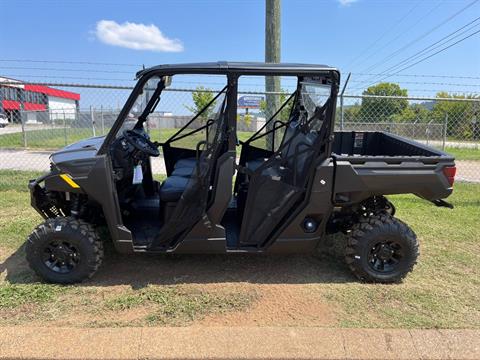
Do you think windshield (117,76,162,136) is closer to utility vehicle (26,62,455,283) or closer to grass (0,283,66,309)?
utility vehicle (26,62,455,283)

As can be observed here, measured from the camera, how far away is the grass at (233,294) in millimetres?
2916

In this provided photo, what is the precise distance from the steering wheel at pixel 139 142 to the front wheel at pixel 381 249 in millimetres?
2006

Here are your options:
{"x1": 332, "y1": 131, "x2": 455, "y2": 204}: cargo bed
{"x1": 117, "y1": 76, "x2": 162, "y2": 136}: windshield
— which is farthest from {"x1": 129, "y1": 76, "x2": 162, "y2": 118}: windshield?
{"x1": 332, "y1": 131, "x2": 455, "y2": 204}: cargo bed

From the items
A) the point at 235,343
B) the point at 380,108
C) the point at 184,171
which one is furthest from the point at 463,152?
the point at 235,343

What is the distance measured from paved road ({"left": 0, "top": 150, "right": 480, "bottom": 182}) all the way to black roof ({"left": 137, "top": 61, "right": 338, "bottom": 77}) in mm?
4811

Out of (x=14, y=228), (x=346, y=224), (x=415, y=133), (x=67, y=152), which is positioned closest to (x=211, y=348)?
(x=346, y=224)

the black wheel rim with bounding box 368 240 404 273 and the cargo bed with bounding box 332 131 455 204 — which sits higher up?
the cargo bed with bounding box 332 131 455 204

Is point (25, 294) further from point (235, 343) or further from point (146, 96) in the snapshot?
point (146, 96)

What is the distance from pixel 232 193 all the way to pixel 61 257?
157cm

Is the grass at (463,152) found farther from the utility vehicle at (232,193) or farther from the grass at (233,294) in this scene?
the utility vehicle at (232,193)

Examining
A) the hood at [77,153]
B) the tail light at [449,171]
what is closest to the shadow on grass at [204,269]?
the hood at [77,153]

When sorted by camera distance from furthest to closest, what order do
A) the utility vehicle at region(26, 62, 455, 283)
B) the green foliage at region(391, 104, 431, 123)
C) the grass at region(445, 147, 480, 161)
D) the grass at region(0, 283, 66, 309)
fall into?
the green foliage at region(391, 104, 431, 123) < the grass at region(445, 147, 480, 161) < the utility vehicle at region(26, 62, 455, 283) < the grass at region(0, 283, 66, 309)

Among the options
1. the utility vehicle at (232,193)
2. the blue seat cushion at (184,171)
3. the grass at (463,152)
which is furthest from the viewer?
the grass at (463,152)

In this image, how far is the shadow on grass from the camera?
3498 millimetres
